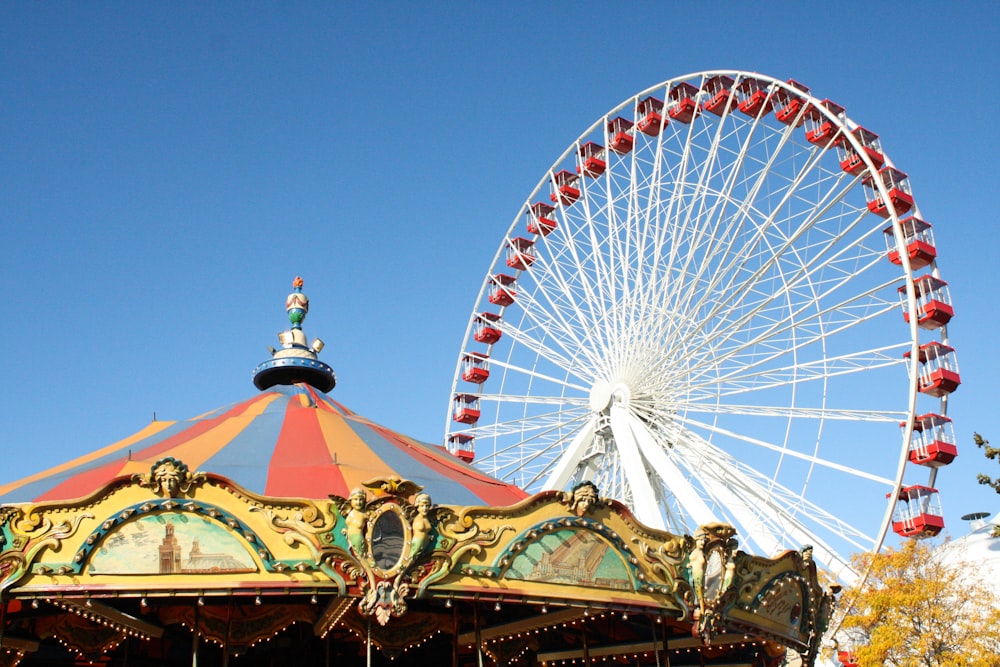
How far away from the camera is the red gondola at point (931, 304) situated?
57.1ft

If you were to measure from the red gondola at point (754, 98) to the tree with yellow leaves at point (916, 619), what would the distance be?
812 cm

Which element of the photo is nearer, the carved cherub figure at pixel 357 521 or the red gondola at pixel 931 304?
the carved cherub figure at pixel 357 521

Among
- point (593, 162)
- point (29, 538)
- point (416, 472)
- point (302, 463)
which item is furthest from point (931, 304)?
point (29, 538)

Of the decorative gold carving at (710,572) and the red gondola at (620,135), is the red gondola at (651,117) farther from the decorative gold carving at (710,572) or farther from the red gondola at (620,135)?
the decorative gold carving at (710,572)

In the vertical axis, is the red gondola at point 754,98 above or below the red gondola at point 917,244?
above

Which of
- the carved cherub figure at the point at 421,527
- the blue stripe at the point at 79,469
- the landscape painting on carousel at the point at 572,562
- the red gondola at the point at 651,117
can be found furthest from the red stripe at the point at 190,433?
the red gondola at the point at 651,117

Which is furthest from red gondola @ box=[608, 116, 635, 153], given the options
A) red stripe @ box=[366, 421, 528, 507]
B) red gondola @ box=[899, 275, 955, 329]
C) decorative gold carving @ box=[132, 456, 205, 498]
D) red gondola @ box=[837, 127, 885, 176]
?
decorative gold carving @ box=[132, 456, 205, 498]

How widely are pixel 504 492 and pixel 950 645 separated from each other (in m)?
12.8

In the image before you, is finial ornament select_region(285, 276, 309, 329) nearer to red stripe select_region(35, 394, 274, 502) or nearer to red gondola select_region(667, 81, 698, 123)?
red stripe select_region(35, 394, 274, 502)

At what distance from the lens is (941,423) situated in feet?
56.7

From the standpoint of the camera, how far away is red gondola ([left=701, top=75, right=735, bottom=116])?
2080 cm

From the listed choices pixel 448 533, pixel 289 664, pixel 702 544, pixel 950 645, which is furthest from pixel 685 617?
pixel 950 645

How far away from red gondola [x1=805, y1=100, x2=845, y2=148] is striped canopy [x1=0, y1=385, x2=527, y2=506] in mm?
9369

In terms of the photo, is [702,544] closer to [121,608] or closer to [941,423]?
[121,608]
